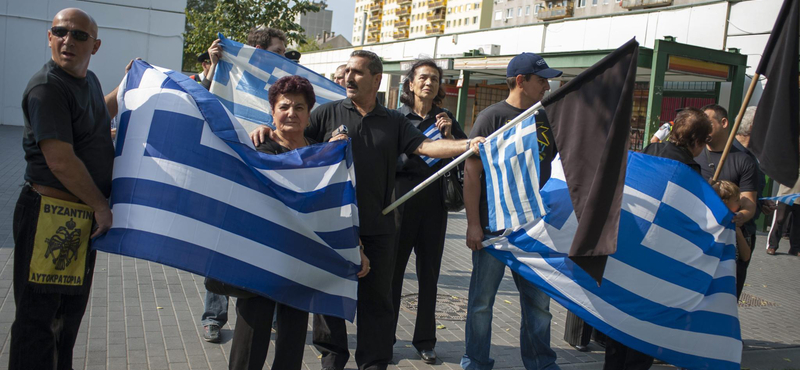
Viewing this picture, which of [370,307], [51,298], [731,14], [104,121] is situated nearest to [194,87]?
[104,121]

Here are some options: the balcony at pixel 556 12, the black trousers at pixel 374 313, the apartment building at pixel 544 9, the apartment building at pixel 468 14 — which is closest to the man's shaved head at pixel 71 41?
the black trousers at pixel 374 313

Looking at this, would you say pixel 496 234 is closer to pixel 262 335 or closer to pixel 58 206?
pixel 262 335

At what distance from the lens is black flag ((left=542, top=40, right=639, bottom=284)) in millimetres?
3490

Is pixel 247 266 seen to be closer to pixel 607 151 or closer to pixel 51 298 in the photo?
pixel 51 298

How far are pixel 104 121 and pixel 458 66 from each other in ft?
60.2

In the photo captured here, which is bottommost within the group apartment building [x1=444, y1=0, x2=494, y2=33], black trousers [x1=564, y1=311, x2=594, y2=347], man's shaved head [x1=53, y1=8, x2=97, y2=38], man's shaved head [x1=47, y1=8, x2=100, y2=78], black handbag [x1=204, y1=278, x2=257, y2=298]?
black trousers [x1=564, y1=311, x2=594, y2=347]

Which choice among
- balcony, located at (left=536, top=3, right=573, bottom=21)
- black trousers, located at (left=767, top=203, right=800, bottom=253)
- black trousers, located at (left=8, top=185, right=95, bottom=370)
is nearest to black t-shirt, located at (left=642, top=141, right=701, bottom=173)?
black trousers, located at (left=8, top=185, right=95, bottom=370)

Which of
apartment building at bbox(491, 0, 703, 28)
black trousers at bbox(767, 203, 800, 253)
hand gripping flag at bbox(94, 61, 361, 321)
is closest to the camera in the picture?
hand gripping flag at bbox(94, 61, 361, 321)

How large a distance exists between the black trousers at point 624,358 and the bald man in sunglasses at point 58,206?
329cm

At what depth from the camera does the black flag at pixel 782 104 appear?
398 cm

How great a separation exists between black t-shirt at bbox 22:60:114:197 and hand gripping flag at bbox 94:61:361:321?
94mm

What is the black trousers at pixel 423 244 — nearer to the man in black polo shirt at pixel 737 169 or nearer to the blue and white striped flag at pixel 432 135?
the blue and white striped flag at pixel 432 135

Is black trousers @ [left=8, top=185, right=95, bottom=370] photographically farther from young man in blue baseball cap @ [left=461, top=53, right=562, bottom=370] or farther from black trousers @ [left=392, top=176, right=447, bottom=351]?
young man in blue baseball cap @ [left=461, top=53, right=562, bottom=370]

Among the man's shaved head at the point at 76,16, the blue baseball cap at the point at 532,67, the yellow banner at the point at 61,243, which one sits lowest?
the yellow banner at the point at 61,243
